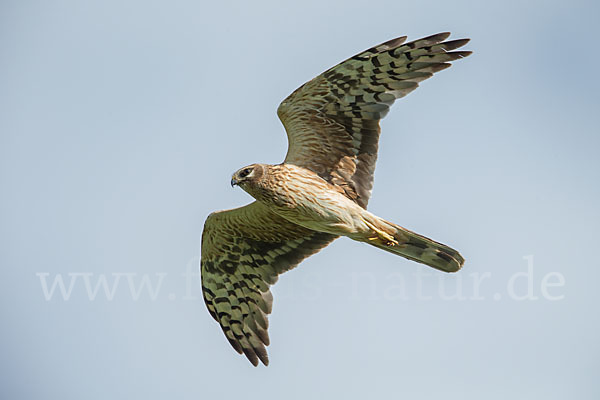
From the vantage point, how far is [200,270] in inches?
457

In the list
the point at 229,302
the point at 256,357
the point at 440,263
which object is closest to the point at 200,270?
the point at 229,302

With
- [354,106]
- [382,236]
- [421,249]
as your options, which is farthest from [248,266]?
[354,106]

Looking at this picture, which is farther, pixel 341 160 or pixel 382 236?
pixel 341 160

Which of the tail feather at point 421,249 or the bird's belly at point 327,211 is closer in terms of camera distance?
the bird's belly at point 327,211

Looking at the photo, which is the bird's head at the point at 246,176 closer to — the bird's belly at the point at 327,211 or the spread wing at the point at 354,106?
the bird's belly at the point at 327,211

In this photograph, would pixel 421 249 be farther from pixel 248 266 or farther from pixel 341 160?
pixel 248 266

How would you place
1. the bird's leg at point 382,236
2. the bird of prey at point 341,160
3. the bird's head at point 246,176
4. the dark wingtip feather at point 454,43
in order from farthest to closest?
1. the bird's leg at point 382,236
2. the bird of prey at point 341,160
3. the bird's head at point 246,176
4. the dark wingtip feather at point 454,43

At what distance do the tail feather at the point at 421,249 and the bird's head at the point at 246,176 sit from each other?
147 centimetres

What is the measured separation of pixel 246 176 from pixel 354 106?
145 centimetres

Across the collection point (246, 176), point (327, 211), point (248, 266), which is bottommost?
point (248, 266)

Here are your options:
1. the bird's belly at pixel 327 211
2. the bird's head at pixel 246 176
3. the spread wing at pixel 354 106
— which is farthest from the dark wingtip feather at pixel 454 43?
the bird's head at pixel 246 176

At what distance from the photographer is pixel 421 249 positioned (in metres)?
10.1

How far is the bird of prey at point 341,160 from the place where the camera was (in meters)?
9.67

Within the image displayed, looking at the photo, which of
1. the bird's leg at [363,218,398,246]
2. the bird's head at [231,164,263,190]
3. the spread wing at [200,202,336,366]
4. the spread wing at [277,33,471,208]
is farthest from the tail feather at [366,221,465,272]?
the bird's head at [231,164,263,190]
